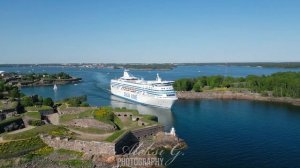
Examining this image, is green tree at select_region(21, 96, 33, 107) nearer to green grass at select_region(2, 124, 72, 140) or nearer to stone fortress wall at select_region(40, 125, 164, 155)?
green grass at select_region(2, 124, 72, 140)

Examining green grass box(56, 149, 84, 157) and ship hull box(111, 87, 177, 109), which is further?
ship hull box(111, 87, 177, 109)

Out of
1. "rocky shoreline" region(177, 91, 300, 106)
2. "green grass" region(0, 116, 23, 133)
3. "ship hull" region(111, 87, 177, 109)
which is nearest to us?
"green grass" region(0, 116, 23, 133)

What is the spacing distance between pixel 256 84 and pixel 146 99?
27.6 m

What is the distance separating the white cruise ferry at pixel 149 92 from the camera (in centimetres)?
5638

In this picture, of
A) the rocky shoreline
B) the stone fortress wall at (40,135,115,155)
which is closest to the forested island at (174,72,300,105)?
the rocky shoreline

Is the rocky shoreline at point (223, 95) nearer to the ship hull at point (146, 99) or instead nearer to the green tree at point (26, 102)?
the ship hull at point (146, 99)

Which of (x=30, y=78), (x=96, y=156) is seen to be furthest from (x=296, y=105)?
(x=30, y=78)

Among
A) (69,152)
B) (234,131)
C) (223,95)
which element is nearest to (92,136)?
(69,152)

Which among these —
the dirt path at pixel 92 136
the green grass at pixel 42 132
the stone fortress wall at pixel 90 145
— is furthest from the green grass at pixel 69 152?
the green grass at pixel 42 132

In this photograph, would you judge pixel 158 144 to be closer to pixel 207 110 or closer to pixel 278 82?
pixel 207 110

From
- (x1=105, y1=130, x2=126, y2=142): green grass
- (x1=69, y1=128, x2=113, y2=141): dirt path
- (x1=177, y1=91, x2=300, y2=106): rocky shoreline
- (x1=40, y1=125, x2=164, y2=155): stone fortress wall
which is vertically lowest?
(x1=177, y1=91, x2=300, y2=106): rocky shoreline

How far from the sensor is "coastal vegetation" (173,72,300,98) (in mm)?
66812

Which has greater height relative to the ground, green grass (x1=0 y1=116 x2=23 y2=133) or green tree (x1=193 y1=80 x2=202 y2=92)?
green grass (x1=0 y1=116 x2=23 y2=133)

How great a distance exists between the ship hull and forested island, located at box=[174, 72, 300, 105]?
10320 millimetres
